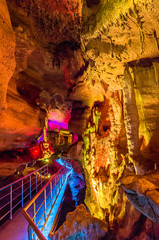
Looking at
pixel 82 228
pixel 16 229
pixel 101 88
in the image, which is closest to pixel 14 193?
pixel 82 228

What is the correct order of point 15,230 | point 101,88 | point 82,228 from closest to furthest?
point 15,230 < point 82,228 < point 101,88

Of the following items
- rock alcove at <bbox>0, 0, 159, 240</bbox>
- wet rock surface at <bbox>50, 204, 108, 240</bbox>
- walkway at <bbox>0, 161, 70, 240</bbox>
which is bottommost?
wet rock surface at <bbox>50, 204, 108, 240</bbox>

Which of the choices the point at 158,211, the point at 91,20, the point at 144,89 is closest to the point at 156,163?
the point at 158,211

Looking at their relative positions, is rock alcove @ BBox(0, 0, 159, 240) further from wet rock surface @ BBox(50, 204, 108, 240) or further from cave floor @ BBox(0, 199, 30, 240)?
cave floor @ BBox(0, 199, 30, 240)

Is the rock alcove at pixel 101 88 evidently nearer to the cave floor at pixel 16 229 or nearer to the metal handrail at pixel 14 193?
the metal handrail at pixel 14 193

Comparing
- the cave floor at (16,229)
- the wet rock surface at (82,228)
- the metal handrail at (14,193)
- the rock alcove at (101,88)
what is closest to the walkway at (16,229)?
the cave floor at (16,229)

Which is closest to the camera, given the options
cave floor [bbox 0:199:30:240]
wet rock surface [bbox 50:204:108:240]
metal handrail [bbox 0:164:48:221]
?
cave floor [bbox 0:199:30:240]

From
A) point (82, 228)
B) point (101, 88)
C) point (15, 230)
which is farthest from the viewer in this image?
point (101, 88)

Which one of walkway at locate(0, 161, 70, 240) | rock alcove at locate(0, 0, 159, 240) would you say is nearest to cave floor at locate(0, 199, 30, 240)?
walkway at locate(0, 161, 70, 240)

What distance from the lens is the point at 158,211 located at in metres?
2.13

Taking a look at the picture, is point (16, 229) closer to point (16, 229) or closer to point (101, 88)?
point (16, 229)

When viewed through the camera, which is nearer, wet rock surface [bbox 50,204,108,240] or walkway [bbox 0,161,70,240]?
walkway [bbox 0,161,70,240]

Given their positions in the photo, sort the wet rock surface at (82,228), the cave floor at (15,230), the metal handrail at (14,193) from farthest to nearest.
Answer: the wet rock surface at (82,228), the metal handrail at (14,193), the cave floor at (15,230)

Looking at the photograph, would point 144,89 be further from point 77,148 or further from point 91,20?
point 77,148
